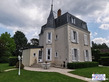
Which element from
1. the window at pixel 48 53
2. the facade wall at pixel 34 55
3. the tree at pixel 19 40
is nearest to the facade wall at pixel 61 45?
the window at pixel 48 53

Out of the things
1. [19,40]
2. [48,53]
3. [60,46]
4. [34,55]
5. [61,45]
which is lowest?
[34,55]

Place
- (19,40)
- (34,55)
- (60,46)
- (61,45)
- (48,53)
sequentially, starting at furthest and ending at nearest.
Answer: (19,40) < (34,55) < (48,53) < (60,46) < (61,45)

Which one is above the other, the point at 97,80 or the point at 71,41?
the point at 71,41

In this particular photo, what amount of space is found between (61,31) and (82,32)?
5219mm

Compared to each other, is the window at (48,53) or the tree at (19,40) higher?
the tree at (19,40)

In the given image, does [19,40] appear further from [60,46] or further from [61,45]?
[61,45]

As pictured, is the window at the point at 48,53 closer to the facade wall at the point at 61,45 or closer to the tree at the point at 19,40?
the facade wall at the point at 61,45

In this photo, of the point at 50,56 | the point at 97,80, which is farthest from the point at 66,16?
the point at 97,80

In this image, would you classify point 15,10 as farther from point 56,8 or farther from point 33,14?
point 56,8

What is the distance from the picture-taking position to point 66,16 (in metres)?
15.6

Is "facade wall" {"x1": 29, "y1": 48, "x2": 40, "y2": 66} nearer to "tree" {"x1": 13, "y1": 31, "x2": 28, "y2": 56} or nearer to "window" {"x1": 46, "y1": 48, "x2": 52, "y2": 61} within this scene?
"window" {"x1": 46, "y1": 48, "x2": 52, "y2": 61}

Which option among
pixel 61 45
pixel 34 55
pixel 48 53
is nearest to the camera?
pixel 61 45

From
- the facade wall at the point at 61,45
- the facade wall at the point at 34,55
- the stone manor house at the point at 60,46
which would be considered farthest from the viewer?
the facade wall at the point at 34,55

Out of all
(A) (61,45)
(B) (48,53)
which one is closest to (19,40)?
(B) (48,53)
